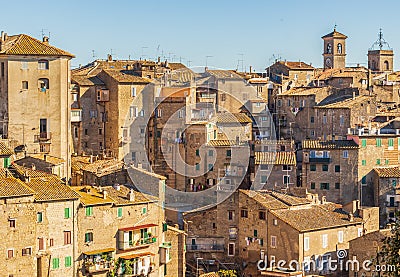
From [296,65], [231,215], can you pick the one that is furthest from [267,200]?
[296,65]

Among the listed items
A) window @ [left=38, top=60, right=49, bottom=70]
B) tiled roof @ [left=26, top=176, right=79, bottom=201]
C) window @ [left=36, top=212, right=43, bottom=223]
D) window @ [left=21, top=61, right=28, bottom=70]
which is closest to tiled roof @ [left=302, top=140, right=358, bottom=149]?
window @ [left=38, top=60, right=49, bottom=70]

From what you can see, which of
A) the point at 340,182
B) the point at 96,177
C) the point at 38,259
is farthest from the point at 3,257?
the point at 340,182

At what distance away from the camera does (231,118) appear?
53531 millimetres

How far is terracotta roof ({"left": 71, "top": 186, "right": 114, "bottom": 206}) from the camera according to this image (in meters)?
37.1

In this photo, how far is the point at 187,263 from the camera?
43406 millimetres

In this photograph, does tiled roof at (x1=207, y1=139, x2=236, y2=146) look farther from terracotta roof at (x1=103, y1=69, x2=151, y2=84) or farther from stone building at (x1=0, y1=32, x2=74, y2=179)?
stone building at (x1=0, y1=32, x2=74, y2=179)

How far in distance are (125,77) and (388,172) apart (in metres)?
16.0

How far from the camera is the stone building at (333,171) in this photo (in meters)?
48.2

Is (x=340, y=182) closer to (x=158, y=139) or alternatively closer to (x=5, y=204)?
(x=158, y=139)

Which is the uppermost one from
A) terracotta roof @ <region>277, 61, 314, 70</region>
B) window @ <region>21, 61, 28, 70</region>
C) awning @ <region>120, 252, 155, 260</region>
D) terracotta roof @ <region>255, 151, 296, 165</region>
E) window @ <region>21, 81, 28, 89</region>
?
terracotta roof @ <region>277, 61, 314, 70</region>

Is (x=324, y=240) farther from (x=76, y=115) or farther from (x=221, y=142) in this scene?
(x=76, y=115)

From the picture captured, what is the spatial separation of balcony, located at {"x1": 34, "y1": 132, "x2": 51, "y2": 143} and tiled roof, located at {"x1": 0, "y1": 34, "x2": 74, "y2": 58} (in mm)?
3784

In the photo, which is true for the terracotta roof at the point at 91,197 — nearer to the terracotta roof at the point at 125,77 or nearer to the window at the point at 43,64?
the window at the point at 43,64

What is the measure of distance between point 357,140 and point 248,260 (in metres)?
10.0
